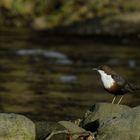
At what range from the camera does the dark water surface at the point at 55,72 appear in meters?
17.8

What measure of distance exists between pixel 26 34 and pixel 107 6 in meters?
5.13

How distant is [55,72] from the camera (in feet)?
75.9

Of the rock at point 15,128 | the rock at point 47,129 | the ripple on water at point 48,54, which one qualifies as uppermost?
the rock at point 15,128

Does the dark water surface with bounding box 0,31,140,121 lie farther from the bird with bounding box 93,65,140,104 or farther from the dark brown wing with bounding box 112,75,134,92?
the bird with bounding box 93,65,140,104

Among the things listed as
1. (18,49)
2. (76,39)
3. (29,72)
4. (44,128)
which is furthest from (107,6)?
(44,128)

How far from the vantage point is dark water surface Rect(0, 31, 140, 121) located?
1783 centimetres

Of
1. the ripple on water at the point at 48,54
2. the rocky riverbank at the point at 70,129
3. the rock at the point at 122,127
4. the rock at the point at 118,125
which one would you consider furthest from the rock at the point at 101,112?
the ripple on water at the point at 48,54

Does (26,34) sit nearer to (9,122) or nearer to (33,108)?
(33,108)

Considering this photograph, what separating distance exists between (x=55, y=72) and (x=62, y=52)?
495 cm

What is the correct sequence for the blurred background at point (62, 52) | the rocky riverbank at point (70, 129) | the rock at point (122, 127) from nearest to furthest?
the rock at point (122, 127) → the rocky riverbank at point (70, 129) → the blurred background at point (62, 52)

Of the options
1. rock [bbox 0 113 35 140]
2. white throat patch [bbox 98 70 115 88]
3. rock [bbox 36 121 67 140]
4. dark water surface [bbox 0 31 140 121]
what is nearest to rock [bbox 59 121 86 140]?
rock [bbox 36 121 67 140]

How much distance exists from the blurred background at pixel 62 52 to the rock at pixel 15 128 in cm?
556

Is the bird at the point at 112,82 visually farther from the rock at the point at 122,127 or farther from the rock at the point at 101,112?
the rock at the point at 122,127

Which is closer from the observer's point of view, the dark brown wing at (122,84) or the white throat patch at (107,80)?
the white throat patch at (107,80)
